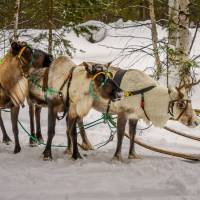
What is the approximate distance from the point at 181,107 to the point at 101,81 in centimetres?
122

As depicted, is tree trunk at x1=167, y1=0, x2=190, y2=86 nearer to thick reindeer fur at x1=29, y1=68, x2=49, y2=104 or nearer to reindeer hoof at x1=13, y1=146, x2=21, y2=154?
thick reindeer fur at x1=29, y1=68, x2=49, y2=104

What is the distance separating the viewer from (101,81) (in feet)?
19.6

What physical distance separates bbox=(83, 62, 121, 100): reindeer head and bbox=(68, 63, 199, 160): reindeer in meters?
0.11

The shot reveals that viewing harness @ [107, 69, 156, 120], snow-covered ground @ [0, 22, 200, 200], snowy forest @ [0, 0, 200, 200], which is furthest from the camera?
harness @ [107, 69, 156, 120]

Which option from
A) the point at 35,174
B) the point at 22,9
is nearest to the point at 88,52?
the point at 22,9

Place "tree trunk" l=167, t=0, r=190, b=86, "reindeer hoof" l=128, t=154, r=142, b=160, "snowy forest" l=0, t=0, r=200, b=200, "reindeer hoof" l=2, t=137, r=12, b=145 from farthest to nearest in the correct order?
"tree trunk" l=167, t=0, r=190, b=86, "reindeer hoof" l=2, t=137, r=12, b=145, "reindeer hoof" l=128, t=154, r=142, b=160, "snowy forest" l=0, t=0, r=200, b=200

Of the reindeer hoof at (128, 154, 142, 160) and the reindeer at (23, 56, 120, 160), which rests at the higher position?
the reindeer at (23, 56, 120, 160)

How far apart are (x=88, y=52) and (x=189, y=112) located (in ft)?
56.6

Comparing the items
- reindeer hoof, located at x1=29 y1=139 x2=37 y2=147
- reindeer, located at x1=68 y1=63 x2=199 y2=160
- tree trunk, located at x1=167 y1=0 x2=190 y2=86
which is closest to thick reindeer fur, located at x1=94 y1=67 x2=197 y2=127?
reindeer, located at x1=68 y1=63 x2=199 y2=160

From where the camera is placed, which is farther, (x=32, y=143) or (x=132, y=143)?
(x=32, y=143)

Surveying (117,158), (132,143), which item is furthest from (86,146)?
(117,158)

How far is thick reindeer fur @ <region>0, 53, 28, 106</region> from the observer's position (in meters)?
6.74

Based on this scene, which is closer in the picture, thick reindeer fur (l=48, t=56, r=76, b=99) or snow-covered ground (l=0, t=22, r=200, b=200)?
snow-covered ground (l=0, t=22, r=200, b=200)

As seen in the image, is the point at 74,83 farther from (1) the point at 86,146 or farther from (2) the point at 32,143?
(2) the point at 32,143
